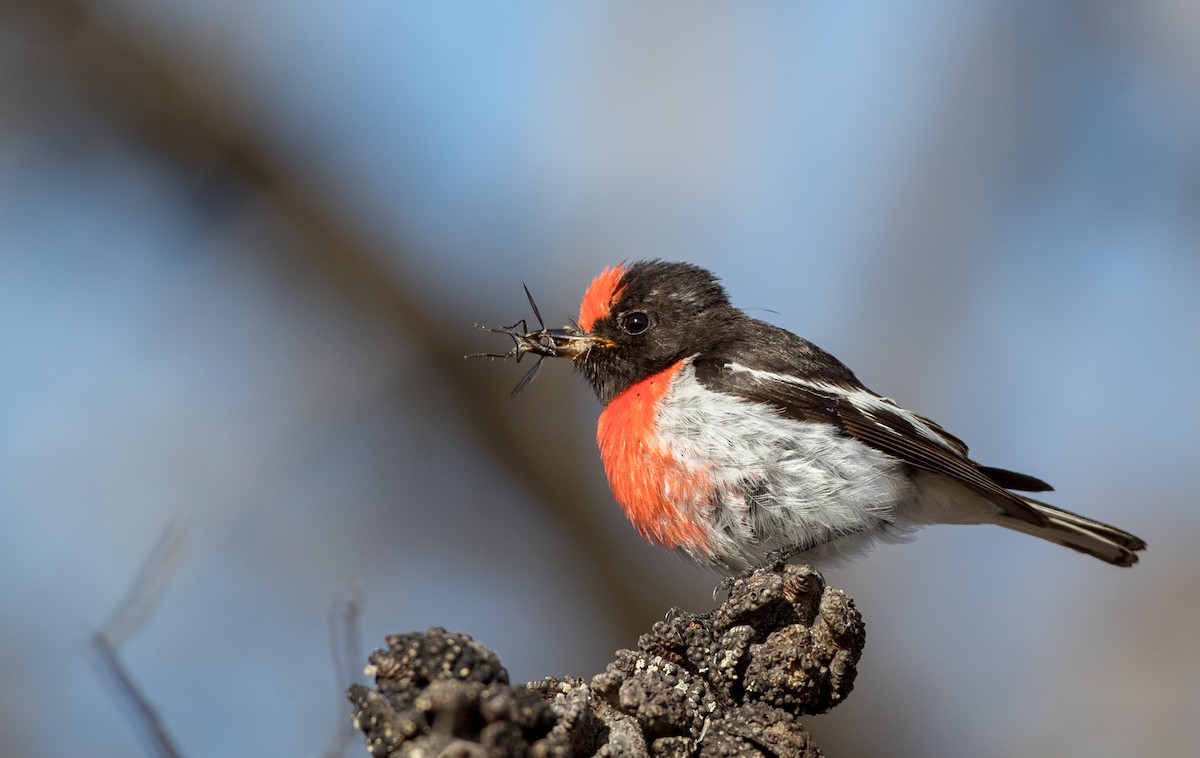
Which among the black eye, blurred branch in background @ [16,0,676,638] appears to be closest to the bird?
the black eye

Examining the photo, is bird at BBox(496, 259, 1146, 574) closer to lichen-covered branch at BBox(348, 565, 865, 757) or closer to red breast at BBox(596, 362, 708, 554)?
red breast at BBox(596, 362, 708, 554)

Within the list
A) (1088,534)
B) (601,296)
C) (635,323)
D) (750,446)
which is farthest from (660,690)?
(1088,534)

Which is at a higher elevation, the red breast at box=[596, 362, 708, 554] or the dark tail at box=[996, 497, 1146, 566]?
the red breast at box=[596, 362, 708, 554]

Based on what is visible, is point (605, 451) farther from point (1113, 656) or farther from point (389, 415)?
point (1113, 656)

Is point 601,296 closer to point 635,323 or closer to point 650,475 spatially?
point 635,323

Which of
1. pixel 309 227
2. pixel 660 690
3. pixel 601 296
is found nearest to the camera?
pixel 660 690

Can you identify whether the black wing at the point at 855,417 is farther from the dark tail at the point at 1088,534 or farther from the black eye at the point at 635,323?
the black eye at the point at 635,323

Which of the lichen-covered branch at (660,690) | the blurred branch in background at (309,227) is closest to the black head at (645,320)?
the lichen-covered branch at (660,690)
